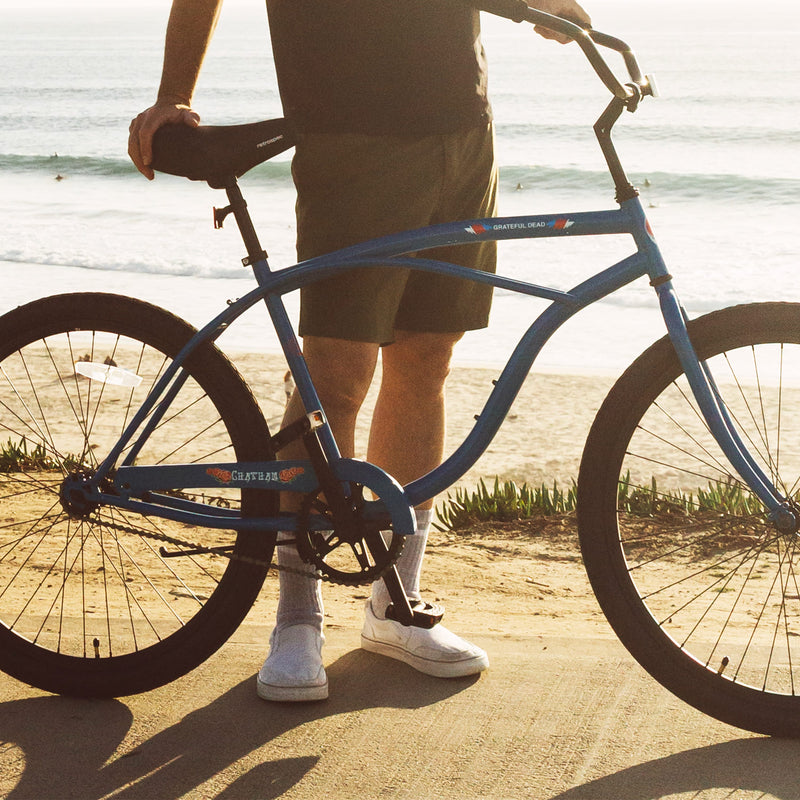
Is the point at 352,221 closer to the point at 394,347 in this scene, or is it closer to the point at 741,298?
the point at 394,347

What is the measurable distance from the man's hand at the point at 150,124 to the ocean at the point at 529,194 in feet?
14.7

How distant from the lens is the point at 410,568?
264 cm

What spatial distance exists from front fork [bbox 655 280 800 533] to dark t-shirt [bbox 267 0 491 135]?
64 cm

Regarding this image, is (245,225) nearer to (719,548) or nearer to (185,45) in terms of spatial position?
(185,45)

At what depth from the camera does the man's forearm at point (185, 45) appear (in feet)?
7.45

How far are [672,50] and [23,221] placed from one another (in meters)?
40.8

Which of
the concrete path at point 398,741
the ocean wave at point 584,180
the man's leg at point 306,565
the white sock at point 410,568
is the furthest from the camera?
the ocean wave at point 584,180

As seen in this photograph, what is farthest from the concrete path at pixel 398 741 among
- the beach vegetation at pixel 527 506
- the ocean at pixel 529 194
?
the ocean at pixel 529 194

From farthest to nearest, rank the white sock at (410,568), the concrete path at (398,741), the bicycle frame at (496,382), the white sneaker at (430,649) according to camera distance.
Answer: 1. the white sock at (410,568)
2. the white sneaker at (430,649)
3. the bicycle frame at (496,382)
4. the concrete path at (398,741)

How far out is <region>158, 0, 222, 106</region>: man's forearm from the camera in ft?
Result: 7.45

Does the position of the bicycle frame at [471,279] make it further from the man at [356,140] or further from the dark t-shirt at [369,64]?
the dark t-shirt at [369,64]

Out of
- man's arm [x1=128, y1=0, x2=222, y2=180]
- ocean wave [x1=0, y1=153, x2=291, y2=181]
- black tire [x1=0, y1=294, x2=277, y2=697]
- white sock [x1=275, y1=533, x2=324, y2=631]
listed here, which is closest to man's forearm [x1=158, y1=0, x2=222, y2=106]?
man's arm [x1=128, y1=0, x2=222, y2=180]

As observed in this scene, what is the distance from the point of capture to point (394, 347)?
8.43ft

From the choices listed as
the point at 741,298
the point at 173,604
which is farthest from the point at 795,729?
the point at 741,298
